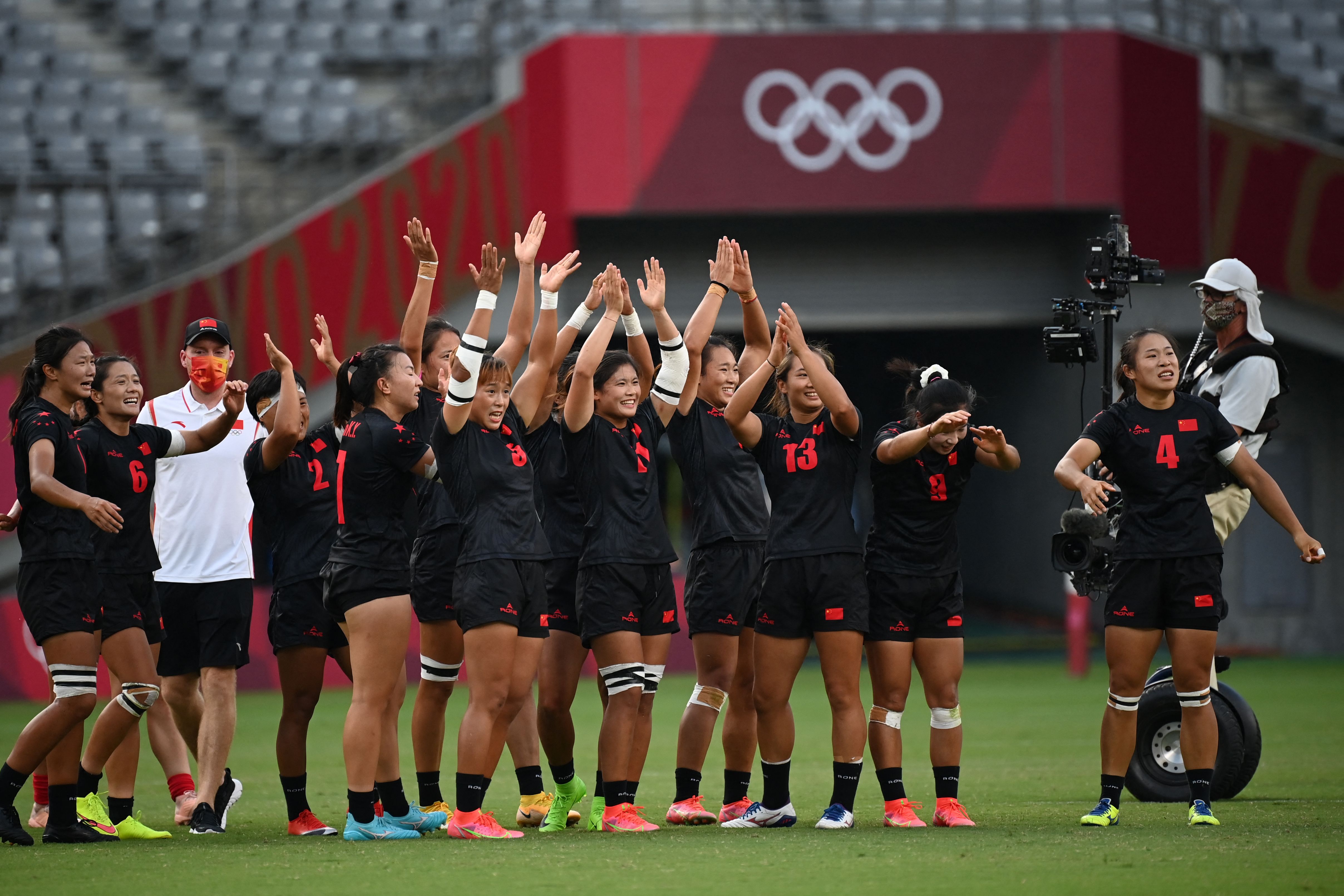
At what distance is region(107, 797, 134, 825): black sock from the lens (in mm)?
7734

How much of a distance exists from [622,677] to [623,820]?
0.67 meters

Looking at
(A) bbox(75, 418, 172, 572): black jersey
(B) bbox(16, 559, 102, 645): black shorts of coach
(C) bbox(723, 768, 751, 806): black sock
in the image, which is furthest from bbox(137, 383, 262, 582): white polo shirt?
(C) bbox(723, 768, 751, 806): black sock

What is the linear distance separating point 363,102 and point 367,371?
16.1 meters

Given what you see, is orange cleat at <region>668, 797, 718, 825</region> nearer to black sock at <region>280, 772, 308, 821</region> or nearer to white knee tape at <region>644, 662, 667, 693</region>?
white knee tape at <region>644, 662, 667, 693</region>

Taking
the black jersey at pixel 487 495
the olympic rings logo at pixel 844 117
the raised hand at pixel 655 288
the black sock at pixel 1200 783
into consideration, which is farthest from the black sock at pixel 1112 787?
the olympic rings logo at pixel 844 117

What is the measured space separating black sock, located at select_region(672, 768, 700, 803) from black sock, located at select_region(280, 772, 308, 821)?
1.82m

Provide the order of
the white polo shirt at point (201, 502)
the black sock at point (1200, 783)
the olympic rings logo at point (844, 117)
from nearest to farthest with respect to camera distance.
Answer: the black sock at point (1200, 783)
the white polo shirt at point (201, 502)
the olympic rings logo at point (844, 117)

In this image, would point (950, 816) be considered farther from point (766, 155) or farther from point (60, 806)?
point (766, 155)

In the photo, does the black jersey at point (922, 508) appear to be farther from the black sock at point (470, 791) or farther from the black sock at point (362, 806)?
the black sock at point (362, 806)

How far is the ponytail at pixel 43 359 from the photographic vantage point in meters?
7.58

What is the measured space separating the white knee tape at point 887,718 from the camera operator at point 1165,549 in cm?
95

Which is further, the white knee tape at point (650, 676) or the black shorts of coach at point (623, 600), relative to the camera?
the white knee tape at point (650, 676)

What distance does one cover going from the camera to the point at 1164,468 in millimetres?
7441

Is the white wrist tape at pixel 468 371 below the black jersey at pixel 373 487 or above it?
above
